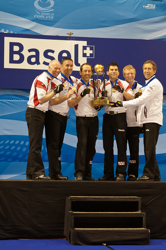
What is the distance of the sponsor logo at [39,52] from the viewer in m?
6.92

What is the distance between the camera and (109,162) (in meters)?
4.96

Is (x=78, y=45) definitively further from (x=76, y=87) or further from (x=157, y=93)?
(x=157, y=93)

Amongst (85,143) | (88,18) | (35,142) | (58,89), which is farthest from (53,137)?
(88,18)

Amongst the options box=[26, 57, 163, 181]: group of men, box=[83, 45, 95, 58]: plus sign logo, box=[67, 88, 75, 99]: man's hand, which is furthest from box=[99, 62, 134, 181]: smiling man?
box=[83, 45, 95, 58]: plus sign logo

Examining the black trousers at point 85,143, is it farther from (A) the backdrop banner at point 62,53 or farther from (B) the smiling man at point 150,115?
(A) the backdrop banner at point 62,53

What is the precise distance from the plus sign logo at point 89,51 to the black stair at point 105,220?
12.8 feet

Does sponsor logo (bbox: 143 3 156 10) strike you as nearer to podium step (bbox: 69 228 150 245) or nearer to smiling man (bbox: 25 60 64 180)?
smiling man (bbox: 25 60 64 180)

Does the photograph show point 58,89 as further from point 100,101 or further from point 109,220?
point 109,220

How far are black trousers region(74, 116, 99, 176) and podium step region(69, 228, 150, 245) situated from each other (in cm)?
119

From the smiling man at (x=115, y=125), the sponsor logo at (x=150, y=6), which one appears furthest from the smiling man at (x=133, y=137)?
the sponsor logo at (x=150, y=6)

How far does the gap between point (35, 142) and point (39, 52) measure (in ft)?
10.4

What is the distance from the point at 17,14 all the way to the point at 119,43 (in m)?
2.26

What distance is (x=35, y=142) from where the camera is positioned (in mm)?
4402

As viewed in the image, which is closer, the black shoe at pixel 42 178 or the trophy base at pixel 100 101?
the black shoe at pixel 42 178
